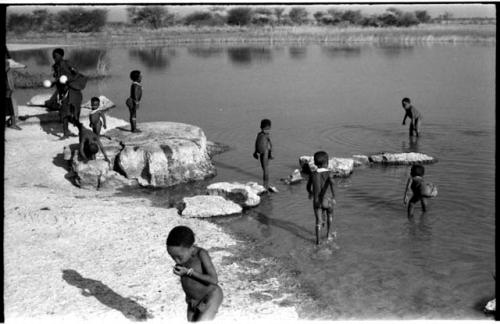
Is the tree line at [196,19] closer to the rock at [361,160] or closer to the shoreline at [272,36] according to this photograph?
the shoreline at [272,36]

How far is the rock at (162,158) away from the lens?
42.0ft

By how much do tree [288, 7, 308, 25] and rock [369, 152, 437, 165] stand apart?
65.2 meters

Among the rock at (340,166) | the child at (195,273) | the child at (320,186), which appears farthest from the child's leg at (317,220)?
the child at (195,273)

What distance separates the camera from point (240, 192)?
11.5 m

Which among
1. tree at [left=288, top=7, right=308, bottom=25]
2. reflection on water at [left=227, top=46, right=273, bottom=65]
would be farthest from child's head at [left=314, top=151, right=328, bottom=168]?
tree at [left=288, top=7, right=308, bottom=25]

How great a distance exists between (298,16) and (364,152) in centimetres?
6897

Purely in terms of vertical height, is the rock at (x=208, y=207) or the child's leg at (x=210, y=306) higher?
the child's leg at (x=210, y=306)

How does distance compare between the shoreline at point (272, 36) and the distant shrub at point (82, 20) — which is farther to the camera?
the distant shrub at point (82, 20)

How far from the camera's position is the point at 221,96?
25.6 meters

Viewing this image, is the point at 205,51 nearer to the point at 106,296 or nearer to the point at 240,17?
the point at 240,17

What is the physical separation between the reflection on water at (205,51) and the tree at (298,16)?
92.9 ft

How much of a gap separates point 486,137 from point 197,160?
7.92 metres

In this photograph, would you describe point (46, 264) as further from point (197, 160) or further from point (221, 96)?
point (221, 96)

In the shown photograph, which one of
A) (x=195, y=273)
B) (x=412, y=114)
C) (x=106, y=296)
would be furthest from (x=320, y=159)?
(x=412, y=114)
